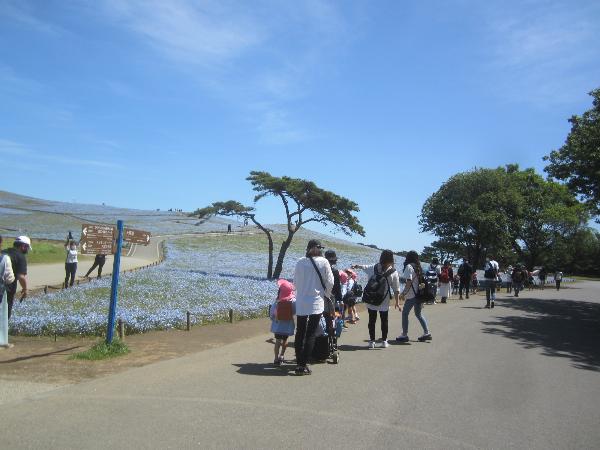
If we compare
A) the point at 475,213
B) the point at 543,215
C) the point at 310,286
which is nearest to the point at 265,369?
the point at 310,286

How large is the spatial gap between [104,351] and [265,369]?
97.6 inches

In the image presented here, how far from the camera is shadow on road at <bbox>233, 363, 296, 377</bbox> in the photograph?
6.64 meters

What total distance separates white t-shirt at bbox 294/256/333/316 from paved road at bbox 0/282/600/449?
886 millimetres

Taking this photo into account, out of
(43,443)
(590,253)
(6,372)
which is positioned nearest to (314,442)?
(43,443)

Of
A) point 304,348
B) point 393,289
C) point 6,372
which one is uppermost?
point 393,289

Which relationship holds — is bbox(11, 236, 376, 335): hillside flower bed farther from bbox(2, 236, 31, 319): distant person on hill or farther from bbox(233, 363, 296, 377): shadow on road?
bbox(233, 363, 296, 377): shadow on road

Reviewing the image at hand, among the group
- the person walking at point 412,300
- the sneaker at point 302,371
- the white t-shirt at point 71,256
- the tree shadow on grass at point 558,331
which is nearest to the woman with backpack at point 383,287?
the person walking at point 412,300

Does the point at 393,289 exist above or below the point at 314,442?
above

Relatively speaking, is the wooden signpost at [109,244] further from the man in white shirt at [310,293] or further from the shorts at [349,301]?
the shorts at [349,301]

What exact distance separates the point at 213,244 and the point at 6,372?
118 ft

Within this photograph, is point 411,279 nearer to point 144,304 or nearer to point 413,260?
point 413,260

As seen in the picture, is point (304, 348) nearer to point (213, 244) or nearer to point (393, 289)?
point (393, 289)

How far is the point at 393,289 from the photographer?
8.61 metres

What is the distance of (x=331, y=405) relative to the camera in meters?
5.33
